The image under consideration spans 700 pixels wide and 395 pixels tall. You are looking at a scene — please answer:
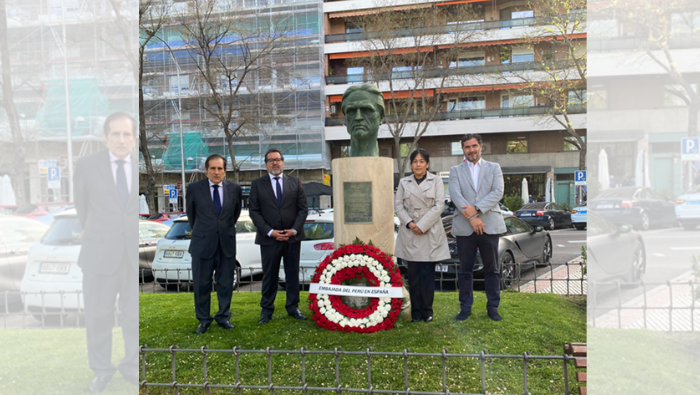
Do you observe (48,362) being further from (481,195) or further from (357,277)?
(481,195)

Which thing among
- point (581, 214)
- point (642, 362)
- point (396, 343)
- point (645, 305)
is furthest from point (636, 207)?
point (581, 214)

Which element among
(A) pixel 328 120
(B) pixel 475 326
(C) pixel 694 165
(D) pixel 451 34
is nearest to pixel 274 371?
(B) pixel 475 326

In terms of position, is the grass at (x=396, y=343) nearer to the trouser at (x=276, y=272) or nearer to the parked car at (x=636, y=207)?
the trouser at (x=276, y=272)

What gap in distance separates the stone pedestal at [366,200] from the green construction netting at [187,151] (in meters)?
13.4

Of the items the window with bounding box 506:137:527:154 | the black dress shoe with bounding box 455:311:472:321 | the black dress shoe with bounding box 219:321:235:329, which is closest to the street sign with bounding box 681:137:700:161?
the black dress shoe with bounding box 455:311:472:321

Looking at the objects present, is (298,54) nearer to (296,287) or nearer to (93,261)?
(296,287)

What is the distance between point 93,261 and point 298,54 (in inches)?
701

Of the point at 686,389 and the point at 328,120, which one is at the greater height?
the point at 328,120

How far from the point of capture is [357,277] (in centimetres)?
414

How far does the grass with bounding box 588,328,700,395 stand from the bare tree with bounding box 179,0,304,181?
1210 cm

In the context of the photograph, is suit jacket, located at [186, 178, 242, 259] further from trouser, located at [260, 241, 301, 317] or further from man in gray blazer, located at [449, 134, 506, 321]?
man in gray blazer, located at [449, 134, 506, 321]

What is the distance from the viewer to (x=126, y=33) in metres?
1.35

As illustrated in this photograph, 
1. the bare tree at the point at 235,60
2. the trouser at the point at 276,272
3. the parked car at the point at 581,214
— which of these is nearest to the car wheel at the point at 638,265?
the trouser at the point at 276,272

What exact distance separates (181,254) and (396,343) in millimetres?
4497
